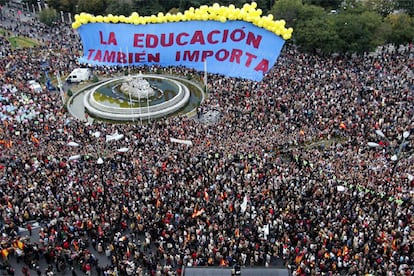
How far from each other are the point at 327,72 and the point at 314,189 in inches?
577

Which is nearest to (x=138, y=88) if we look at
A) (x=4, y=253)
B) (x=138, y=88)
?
(x=138, y=88)

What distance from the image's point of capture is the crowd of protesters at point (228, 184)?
16.8 metres

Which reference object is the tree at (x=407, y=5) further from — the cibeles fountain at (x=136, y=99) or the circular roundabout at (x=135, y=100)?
the cibeles fountain at (x=136, y=99)

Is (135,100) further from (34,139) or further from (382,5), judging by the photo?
(382,5)

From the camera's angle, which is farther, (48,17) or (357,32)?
(48,17)

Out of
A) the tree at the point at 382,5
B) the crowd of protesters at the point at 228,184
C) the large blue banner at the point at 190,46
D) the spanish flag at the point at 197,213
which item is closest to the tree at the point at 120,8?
the large blue banner at the point at 190,46

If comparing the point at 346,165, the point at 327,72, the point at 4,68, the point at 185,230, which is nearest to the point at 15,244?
the point at 185,230

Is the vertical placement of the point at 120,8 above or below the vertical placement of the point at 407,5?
below

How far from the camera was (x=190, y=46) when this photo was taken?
102 ft

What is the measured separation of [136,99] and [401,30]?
955 inches

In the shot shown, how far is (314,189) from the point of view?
63.9 ft

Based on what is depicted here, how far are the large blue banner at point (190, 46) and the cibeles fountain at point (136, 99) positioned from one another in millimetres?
2009

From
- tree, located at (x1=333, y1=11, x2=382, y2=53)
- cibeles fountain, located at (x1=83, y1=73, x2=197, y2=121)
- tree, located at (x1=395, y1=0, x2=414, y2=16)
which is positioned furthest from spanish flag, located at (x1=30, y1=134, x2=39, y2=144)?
tree, located at (x1=395, y1=0, x2=414, y2=16)

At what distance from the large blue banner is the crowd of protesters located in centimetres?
161
